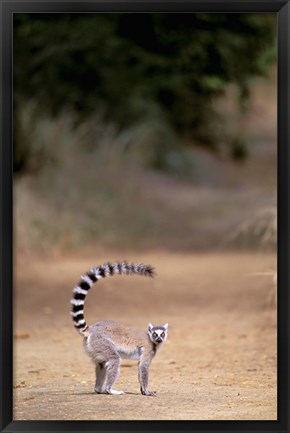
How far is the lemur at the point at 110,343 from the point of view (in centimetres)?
596

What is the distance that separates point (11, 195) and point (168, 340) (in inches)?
188

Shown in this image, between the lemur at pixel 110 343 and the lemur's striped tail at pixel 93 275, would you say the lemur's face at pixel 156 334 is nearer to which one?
the lemur at pixel 110 343

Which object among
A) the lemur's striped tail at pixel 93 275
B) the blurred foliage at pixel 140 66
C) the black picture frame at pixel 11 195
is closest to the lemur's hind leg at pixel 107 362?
the lemur's striped tail at pixel 93 275

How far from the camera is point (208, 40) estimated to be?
14.8m

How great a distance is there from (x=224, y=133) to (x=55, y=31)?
52.9 feet

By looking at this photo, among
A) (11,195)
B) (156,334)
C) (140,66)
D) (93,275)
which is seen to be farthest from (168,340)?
(140,66)

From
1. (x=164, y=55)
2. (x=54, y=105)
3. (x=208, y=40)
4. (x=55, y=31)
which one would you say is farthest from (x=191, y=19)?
(x=54, y=105)

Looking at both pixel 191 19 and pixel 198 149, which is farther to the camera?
pixel 198 149

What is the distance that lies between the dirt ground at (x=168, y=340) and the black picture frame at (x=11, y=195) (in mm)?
309

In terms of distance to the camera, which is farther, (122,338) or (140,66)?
(140,66)

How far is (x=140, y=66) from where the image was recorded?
22.0 metres

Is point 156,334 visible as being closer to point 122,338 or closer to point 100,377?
point 122,338

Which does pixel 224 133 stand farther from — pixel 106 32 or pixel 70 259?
pixel 70 259

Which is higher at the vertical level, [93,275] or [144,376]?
[93,275]
